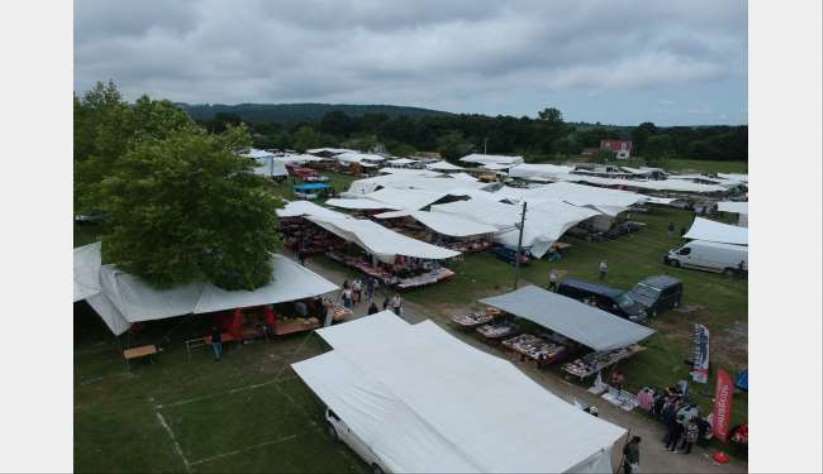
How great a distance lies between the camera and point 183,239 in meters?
15.2

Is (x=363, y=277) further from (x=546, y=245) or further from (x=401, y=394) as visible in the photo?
(x=401, y=394)

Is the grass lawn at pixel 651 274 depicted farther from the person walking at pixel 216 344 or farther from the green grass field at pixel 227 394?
the person walking at pixel 216 344

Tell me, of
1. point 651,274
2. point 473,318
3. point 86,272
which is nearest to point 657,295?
point 651,274

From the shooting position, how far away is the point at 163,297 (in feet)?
Result: 49.6

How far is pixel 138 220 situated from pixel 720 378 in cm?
1553

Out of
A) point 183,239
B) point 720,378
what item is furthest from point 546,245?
point 183,239

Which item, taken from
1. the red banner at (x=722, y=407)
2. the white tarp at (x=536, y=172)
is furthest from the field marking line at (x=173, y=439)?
the white tarp at (x=536, y=172)

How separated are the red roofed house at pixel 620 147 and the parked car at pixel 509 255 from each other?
67515mm

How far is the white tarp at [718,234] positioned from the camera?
85.2 ft

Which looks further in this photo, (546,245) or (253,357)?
(546,245)

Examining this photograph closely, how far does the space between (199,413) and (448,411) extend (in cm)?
621

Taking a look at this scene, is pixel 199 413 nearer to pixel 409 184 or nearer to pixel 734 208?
pixel 409 184
